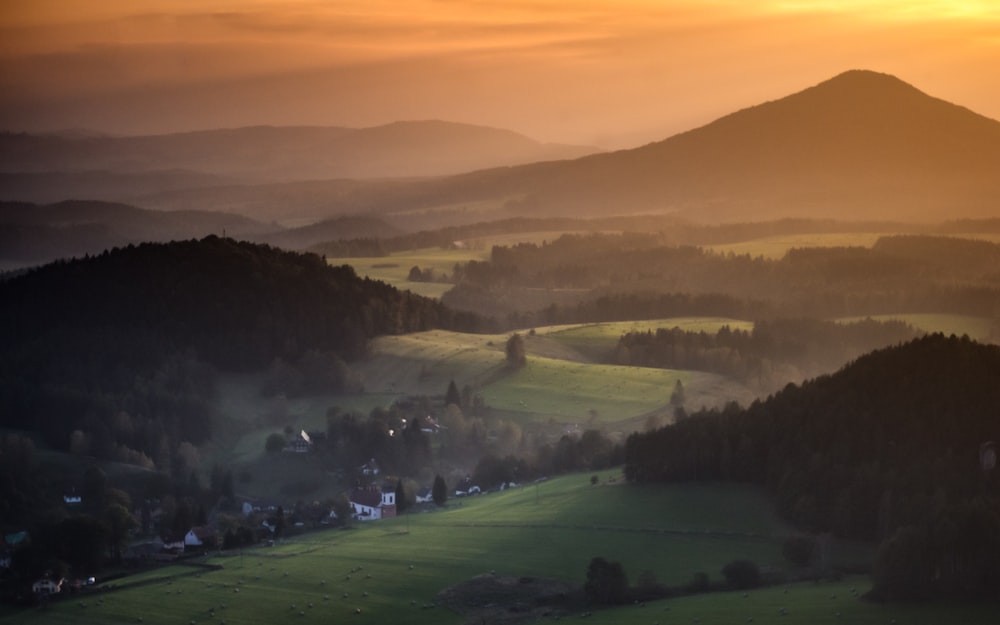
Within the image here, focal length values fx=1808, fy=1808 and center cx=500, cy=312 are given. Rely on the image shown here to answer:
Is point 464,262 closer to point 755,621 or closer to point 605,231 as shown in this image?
point 605,231

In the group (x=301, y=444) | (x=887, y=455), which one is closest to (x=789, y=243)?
(x=301, y=444)

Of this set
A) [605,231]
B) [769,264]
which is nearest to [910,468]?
[769,264]

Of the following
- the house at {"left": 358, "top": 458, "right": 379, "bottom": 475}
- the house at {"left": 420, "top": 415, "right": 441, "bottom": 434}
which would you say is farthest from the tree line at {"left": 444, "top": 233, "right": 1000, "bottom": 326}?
the house at {"left": 358, "top": 458, "right": 379, "bottom": 475}

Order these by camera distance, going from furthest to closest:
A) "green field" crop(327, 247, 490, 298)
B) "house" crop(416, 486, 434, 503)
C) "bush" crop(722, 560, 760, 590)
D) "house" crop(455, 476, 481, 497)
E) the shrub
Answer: "green field" crop(327, 247, 490, 298) < "house" crop(455, 476, 481, 497) < "house" crop(416, 486, 434, 503) < the shrub < "bush" crop(722, 560, 760, 590)

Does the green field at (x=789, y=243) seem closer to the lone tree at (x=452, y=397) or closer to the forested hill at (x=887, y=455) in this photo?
the lone tree at (x=452, y=397)

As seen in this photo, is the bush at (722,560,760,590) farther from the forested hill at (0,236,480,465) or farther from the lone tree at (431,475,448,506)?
the forested hill at (0,236,480,465)

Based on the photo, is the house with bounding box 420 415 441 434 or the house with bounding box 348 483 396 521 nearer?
the house with bounding box 348 483 396 521
